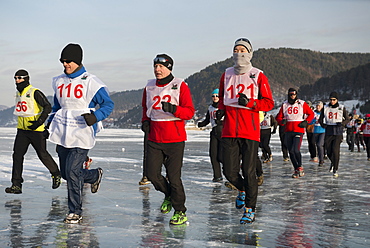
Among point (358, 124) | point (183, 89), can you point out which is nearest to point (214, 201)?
point (183, 89)

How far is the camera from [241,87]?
549 centimetres

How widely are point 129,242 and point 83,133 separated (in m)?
1.57

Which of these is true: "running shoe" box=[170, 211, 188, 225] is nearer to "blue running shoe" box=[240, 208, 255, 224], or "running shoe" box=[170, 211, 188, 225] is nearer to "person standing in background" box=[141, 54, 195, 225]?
"person standing in background" box=[141, 54, 195, 225]

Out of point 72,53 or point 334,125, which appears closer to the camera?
point 72,53

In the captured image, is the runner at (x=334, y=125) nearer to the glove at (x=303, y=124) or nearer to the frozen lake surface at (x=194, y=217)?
the glove at (x=303, y=124)

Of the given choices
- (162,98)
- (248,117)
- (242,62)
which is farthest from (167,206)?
(242,62)

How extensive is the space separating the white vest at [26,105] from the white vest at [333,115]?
6.74 metres

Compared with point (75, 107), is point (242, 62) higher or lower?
higher

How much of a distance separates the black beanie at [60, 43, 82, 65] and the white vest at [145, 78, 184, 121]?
0.88 m

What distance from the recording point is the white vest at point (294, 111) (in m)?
10.5

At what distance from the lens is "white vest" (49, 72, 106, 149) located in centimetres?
529

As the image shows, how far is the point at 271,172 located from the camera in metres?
11.3

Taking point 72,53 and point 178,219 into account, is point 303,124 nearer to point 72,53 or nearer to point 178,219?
point 178,219

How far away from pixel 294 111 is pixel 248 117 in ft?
17.9
